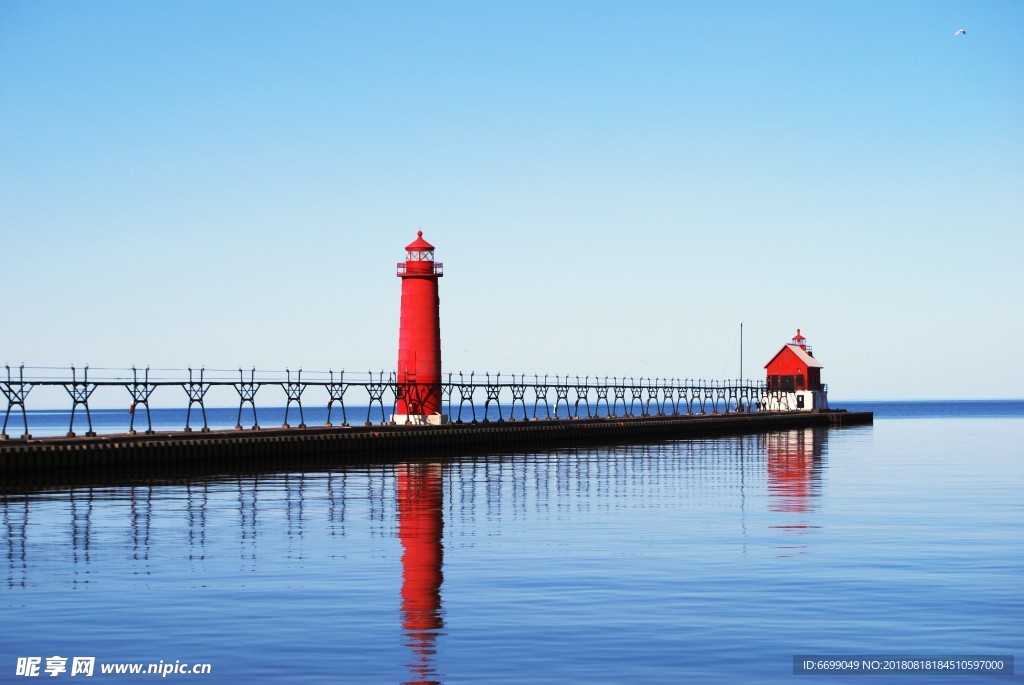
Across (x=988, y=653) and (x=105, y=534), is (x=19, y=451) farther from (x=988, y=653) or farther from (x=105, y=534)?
(x=988, y=653)

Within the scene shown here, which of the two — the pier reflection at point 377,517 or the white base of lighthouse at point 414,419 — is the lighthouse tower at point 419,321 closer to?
the white base of lighthouse at point 414,419

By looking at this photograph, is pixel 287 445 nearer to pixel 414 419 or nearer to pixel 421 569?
pixel 414 419

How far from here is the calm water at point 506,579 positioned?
57.0 ft

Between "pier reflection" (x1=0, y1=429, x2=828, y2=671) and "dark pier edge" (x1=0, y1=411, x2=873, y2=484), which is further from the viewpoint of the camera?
"dark pier edge" (x1=0, y1=411, x2=873, y2=484)

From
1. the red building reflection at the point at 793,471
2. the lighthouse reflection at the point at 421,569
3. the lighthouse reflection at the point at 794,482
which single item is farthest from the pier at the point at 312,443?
the lighthouse reflection at the point at 421,569

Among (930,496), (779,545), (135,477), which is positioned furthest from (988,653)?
(135,477)

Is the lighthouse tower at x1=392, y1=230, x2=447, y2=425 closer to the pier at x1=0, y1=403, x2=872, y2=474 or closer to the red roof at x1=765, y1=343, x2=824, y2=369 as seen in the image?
the pier at x1=0, y1=403, x2=872, y2=474

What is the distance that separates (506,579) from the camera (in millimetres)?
24094

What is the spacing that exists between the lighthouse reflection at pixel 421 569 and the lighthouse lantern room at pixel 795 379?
3628 inches

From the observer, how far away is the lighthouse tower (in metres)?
73.7

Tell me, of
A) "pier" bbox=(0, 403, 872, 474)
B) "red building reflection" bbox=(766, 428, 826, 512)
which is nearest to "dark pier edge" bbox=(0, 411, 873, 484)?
"pier" bbox=(0, 403, 872, 474)

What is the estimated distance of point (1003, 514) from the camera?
123 feet

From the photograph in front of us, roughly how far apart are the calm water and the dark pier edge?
7.56 m

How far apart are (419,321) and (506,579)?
166ft
